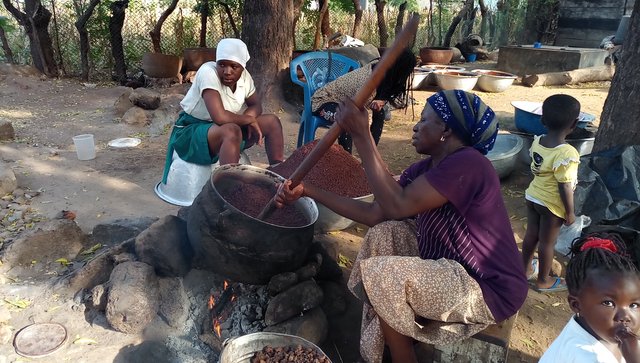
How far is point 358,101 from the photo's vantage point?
1943mm

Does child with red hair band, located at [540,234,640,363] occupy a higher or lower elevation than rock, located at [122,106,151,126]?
higher

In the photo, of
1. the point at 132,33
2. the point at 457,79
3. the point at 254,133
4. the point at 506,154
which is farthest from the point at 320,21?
the point at 254,133

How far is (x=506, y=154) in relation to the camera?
462 centimetres

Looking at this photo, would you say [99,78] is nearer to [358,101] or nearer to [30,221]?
[30,221]

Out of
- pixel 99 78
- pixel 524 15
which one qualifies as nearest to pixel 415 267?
pixel 99 78

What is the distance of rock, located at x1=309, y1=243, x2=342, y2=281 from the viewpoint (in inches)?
107

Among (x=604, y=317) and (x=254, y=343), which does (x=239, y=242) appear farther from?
(x=604, y=317)

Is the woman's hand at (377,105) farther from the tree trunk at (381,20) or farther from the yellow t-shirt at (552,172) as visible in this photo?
the tree trunk at (381,20)

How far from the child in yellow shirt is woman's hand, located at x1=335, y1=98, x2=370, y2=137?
1.48 meters

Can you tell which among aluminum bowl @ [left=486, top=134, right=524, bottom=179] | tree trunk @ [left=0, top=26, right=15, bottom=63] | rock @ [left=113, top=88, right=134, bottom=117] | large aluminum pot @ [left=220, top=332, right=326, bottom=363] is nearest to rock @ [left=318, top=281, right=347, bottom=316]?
large aluminum pot @ [left=220, top=332, right=326, bottom=363]

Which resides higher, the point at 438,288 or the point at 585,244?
the point at 585,244

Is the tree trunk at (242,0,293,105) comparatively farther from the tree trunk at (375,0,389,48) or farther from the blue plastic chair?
the tree trunk at (375,0,389,48)

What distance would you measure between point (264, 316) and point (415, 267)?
94cm

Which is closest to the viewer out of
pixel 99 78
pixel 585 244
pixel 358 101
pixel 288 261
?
pixel 585 244
